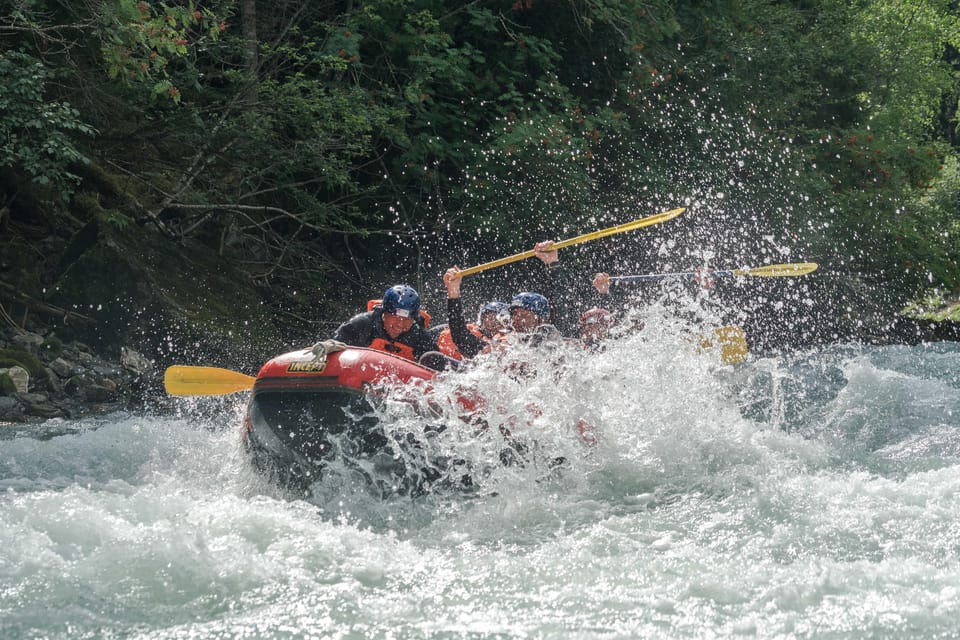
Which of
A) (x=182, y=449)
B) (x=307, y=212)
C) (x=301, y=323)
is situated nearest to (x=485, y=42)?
(x=307, y=212)


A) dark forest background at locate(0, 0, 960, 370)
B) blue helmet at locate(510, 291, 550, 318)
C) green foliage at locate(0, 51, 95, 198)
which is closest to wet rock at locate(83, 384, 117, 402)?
dark forest background at locate(0, 0, 960, 370)

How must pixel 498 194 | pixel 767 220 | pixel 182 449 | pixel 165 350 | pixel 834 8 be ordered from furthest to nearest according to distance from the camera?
pixel 834 8 < pixel 767 220 < pixel 498 194 < pixel 165 350 < pixel 182 449

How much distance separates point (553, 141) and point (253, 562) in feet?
25.3

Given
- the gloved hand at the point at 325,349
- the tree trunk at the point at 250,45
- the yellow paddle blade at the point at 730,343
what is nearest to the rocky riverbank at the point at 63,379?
the tree trunk at the point at 250,45

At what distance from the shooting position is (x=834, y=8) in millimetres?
15633

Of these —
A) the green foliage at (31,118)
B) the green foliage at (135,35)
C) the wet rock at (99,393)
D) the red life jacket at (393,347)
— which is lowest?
the wet rock at (99,393)

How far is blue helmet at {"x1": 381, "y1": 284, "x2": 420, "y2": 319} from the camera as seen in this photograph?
636 cm

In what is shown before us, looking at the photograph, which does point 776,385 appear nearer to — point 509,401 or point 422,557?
point 509,401

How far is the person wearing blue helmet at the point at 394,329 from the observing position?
638cm

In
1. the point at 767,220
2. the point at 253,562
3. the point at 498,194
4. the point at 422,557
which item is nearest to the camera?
the point at 253,562

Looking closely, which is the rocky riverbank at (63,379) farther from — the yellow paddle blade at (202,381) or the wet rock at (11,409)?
the yellow paddle blade at (202,381)

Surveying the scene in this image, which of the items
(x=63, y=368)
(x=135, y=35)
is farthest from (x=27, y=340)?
(x=135, y=35)

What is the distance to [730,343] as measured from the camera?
9.42 m

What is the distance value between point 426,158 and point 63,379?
15.9 ft
